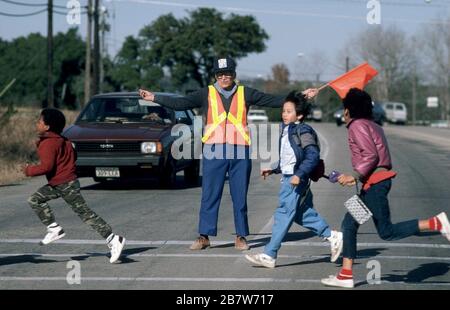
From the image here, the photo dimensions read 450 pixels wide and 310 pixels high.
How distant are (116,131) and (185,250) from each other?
6.86m

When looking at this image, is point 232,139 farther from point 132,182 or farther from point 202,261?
point 132,182

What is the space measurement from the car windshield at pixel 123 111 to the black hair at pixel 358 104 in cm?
920

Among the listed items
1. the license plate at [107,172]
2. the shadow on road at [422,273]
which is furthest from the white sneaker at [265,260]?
the license plate at [107,172]

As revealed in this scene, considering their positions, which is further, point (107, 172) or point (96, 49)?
point (96, 49)

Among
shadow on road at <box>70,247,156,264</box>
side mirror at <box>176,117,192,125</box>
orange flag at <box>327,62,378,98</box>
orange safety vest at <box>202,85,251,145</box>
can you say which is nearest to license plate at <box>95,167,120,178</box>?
side mirror at <box>176,117,192,125</box>

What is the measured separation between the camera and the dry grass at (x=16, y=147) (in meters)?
20.4

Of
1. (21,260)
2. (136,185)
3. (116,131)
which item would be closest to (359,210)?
(21,260)

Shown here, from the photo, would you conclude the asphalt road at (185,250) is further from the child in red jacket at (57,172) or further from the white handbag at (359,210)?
the white handbag at (359,210)

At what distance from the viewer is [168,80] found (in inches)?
3221

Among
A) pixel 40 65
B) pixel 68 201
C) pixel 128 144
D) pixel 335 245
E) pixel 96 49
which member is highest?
pixel 40 65

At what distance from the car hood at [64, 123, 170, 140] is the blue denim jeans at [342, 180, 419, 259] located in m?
8.77

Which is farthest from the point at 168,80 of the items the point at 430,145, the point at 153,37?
the point at 430,145

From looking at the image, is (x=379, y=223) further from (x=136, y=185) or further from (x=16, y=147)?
(x=16, y=147)

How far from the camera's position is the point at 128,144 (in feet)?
54.9
